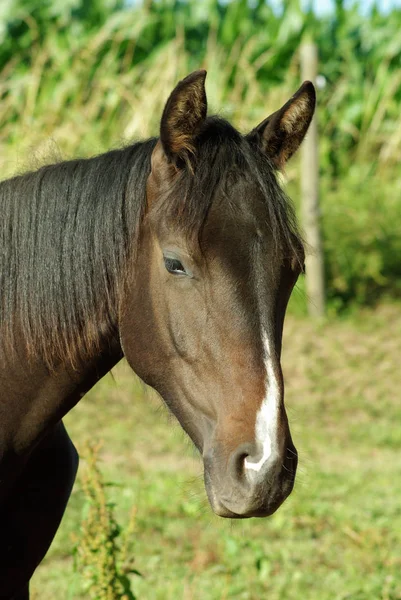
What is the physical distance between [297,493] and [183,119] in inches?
152

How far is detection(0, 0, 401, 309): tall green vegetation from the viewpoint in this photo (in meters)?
9.52

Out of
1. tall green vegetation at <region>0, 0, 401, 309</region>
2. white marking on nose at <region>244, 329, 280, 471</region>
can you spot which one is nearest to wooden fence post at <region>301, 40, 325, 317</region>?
tall green vegetation at <region>0, 0, 401, 309</region>

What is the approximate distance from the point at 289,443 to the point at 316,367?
20.6ft

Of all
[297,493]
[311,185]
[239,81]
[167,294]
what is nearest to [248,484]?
[167,294]

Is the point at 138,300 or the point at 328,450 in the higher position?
the point at 138,300

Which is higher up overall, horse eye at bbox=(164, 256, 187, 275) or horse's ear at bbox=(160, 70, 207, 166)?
horse's ear at bbox=(160, 70, 207, 166)

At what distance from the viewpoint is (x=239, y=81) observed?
10555 millimetres

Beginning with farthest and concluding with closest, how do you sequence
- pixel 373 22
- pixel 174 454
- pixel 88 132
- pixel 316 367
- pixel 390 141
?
pixel 373 22 → pixel 390 141 → pixel 88 132 → pixel 316 367 → pixel 174 454

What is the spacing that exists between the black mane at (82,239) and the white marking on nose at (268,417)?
0.40m

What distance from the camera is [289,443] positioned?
216cm

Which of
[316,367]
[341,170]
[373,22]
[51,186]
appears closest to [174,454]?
[316,367]

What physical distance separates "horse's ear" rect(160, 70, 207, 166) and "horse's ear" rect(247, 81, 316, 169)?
22cm

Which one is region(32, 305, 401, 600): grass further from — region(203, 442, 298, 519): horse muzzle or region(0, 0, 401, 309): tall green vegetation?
region(0, 0, 401, 309): tall green vegetation

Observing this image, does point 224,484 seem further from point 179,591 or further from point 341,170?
point 341,170
